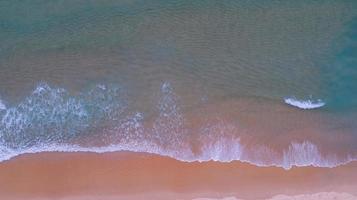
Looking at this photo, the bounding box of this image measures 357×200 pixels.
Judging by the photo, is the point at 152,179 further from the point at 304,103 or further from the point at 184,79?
the point at 304,103

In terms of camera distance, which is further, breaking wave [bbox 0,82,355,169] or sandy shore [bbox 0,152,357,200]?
breaking wave [bbox 0,82,355,169]

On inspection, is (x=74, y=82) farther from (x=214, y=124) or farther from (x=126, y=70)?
(x=214, y=124)

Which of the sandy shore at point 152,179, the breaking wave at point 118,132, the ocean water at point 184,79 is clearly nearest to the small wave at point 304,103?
the ocean water at point 184,79

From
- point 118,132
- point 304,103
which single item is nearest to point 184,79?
point 118,132

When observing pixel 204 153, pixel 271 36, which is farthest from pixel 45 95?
pixel 271 36

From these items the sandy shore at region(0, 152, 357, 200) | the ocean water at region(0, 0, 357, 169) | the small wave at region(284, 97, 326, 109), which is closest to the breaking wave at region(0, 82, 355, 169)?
the ocean water at region(0, 0, 357, 169)

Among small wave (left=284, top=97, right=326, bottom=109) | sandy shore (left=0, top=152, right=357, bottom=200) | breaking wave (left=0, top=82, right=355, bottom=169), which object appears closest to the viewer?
sandy shore (left=0, top=152, right=357, bottom=200)

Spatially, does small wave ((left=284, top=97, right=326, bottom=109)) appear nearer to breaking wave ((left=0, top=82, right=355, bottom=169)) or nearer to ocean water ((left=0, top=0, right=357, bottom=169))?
ocean water ((left=0, top=0, right=357, bottom=169))

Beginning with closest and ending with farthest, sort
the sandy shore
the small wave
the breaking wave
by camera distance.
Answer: the sandy shore, the breaking wave, the small wave
